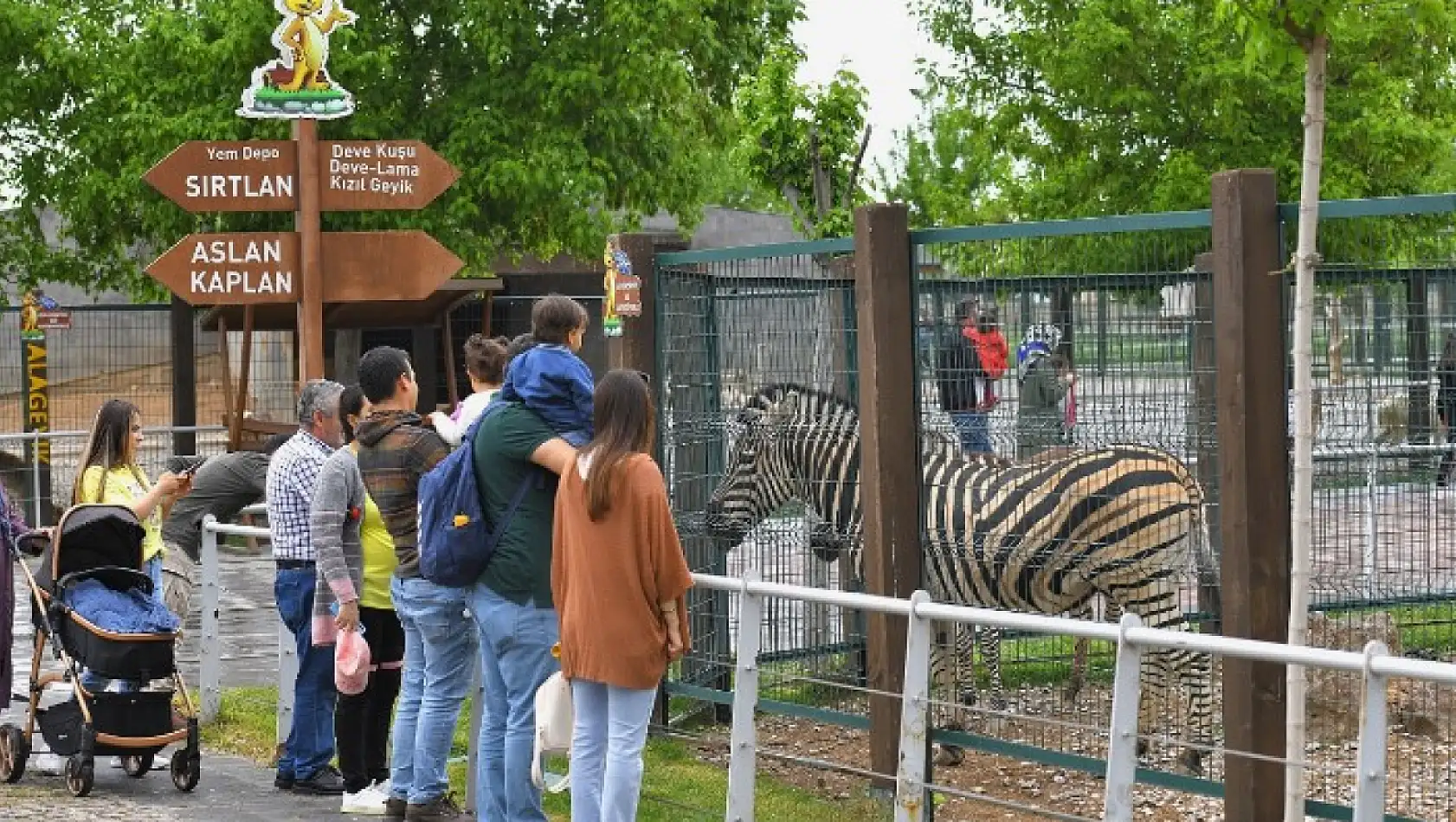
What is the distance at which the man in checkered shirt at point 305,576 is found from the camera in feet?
33.0

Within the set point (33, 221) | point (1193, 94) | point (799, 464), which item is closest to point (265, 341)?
point (33, 221)

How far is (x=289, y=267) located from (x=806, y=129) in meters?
15.3

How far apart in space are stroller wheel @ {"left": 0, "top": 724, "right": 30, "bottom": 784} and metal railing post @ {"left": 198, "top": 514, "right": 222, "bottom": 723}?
4.17ft

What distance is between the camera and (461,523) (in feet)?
27.1

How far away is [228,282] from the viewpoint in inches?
498

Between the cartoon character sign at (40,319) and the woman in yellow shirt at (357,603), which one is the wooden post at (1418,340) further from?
the cartoon character sign at (40,319)

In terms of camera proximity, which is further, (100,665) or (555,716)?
(100,665)

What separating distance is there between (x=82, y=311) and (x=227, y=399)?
2.21 metres

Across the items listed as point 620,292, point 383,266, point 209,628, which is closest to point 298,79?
point 383,266

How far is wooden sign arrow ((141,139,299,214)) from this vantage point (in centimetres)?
1257

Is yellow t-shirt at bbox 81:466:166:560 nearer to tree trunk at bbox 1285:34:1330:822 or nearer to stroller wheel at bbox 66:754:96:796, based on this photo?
stroller wheel at bbox 66:754:96:796

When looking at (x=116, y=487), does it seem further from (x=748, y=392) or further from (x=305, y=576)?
(x=748, y=392)

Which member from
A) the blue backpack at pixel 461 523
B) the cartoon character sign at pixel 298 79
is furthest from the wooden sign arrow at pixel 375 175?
the blue backpack at pixel 461 523

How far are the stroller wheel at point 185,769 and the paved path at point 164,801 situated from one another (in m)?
0.05
